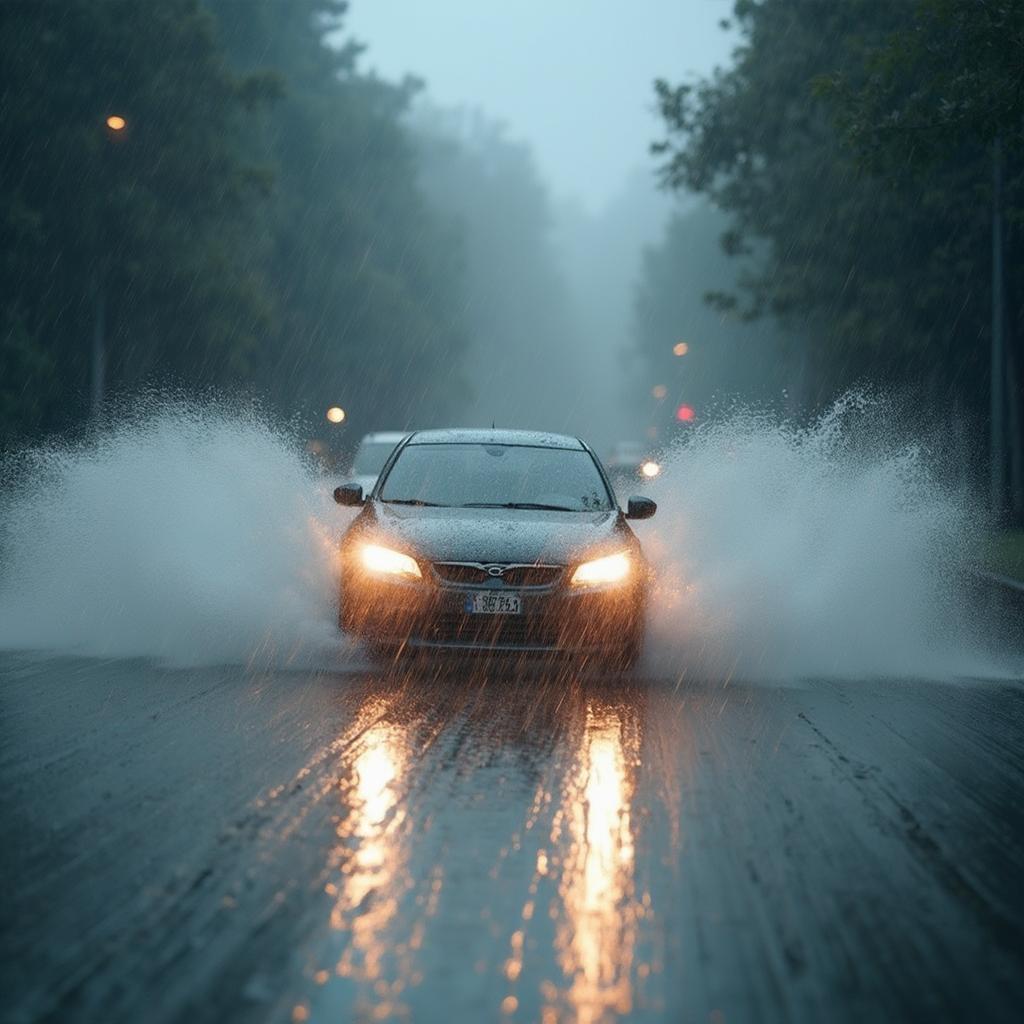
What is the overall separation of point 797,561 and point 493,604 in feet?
12.9

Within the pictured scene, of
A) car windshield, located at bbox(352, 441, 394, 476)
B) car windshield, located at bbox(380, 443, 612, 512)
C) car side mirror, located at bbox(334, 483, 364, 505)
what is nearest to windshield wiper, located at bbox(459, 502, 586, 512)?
car windshield, located at bbox(380, 443, 612, 512)

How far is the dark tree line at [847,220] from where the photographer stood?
3066 cm

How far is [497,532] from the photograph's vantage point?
10867mm

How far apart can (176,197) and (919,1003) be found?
36535 mm

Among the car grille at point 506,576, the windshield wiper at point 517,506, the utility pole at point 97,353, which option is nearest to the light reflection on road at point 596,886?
the car grille at point 506,576

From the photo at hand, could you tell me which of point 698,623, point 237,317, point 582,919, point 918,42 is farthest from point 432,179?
point 582,919

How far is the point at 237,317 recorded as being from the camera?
41.5 metres

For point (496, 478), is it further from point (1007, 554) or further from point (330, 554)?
point (1007, 554)

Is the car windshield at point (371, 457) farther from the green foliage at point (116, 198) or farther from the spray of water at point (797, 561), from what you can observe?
the green foliage at point (116, 198)

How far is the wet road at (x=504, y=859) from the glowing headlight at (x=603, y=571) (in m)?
1.14

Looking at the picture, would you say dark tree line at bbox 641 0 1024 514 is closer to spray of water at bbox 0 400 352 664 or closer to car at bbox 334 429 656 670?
spray of water at bbox 0 400 352 664

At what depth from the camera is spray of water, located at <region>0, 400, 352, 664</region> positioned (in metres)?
12.3

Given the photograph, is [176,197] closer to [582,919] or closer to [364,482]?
[364,482]

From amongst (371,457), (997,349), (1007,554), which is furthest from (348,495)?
(997,349)
